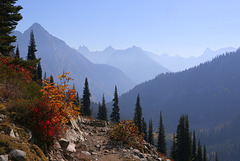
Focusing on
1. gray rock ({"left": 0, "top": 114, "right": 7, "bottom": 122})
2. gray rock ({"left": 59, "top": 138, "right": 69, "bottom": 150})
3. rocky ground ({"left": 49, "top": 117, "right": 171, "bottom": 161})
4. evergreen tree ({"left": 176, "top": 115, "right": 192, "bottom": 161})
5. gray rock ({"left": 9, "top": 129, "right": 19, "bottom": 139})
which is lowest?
evergreen tree ({"left": 176, "top": 115, "right": 192, "bottom": 161})

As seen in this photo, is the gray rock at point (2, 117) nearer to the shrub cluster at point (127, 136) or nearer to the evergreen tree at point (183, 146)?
the shrub cluster at point (127, 136)

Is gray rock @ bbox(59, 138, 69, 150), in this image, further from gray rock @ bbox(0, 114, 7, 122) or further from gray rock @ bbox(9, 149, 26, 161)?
gray rock @ bbox(9, 149, 26, 161)

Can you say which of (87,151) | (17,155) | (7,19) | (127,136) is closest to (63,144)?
(87,151)

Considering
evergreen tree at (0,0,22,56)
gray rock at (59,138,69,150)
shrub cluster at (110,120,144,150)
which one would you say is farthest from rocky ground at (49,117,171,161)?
evergreen tree at (0,0,22,56)

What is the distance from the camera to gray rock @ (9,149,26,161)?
15.6 feet

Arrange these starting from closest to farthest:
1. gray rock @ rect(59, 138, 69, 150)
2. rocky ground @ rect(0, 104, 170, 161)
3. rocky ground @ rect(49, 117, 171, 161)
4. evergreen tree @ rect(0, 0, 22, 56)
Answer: rocky ground @ rect(0, 104, 170, 161) → rocky ground @ rect(49, 117, 171, 161) → gray rock @ rect(59, 138, 69, 150) → evergreen tree @ rect(0, 0, 22, 56)

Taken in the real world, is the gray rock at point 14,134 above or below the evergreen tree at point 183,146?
above

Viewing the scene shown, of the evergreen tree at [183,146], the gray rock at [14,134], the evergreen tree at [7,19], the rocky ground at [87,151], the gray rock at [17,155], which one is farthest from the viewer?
the evergreen tree at [183,146]

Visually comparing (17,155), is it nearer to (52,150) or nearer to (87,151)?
(52,150)

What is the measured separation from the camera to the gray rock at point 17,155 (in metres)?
4.75

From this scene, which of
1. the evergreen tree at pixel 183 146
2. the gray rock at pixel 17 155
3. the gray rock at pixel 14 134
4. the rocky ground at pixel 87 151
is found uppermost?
the gray rock at pixel 14 134

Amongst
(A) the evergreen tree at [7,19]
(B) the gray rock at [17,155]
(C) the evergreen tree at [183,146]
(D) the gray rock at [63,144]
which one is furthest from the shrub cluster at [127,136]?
(C) the evergreen tree at [183,146]

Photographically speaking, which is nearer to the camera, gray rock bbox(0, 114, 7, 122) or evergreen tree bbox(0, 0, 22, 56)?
gray rock bbox(0, 114, 7, 122)

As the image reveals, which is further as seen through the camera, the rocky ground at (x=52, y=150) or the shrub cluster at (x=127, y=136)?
the shrub cluster at (x=127, y=136)
